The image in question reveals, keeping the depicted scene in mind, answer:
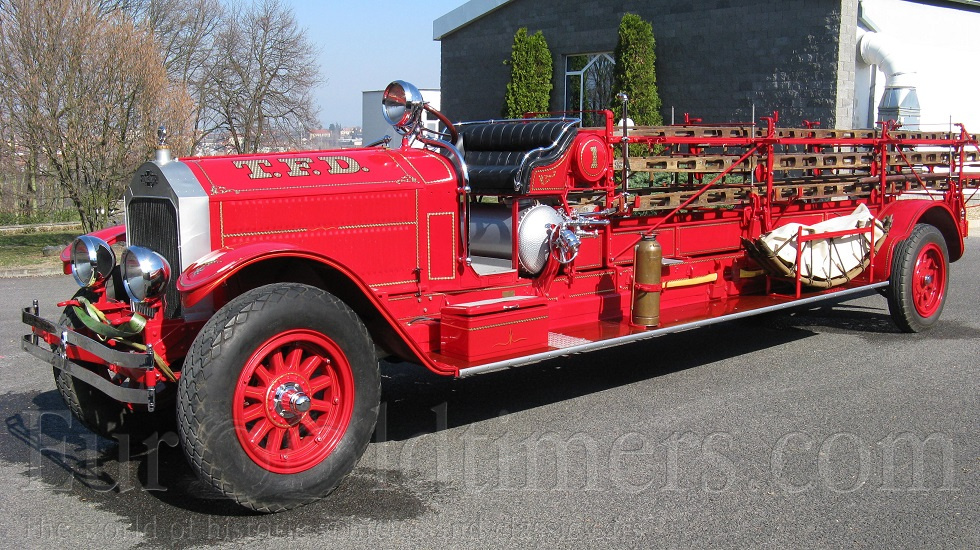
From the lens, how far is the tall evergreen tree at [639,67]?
17.4 m

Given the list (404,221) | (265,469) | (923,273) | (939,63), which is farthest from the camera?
(939,63)

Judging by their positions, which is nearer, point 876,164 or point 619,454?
point 619,454

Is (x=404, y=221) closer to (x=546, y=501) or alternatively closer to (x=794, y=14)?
(x=546, y=501)

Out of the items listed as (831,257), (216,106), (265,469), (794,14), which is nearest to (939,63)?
(794,14)

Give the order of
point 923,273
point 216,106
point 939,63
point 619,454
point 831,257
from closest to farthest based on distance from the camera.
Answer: point 619,454
point 831,257
point 923,273
point 939,63
point 216,106

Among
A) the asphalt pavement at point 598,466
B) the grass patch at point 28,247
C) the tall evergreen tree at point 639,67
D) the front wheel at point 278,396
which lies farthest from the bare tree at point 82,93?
the front wheel at point 278,396

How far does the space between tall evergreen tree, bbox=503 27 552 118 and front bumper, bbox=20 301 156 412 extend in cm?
1593

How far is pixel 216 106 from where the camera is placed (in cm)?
2972

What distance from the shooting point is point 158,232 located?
4.36 metres

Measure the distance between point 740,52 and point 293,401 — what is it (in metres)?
14.7

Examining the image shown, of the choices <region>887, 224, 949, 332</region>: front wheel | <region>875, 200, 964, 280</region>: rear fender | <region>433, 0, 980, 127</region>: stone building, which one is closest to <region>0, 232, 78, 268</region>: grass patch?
<region>433, 0, 980, 127</region>: stone building

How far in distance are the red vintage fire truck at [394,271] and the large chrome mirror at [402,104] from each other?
0.01m

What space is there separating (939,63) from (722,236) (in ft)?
44.3

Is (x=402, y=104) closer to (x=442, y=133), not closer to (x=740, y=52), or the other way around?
(x=442, y=133)
